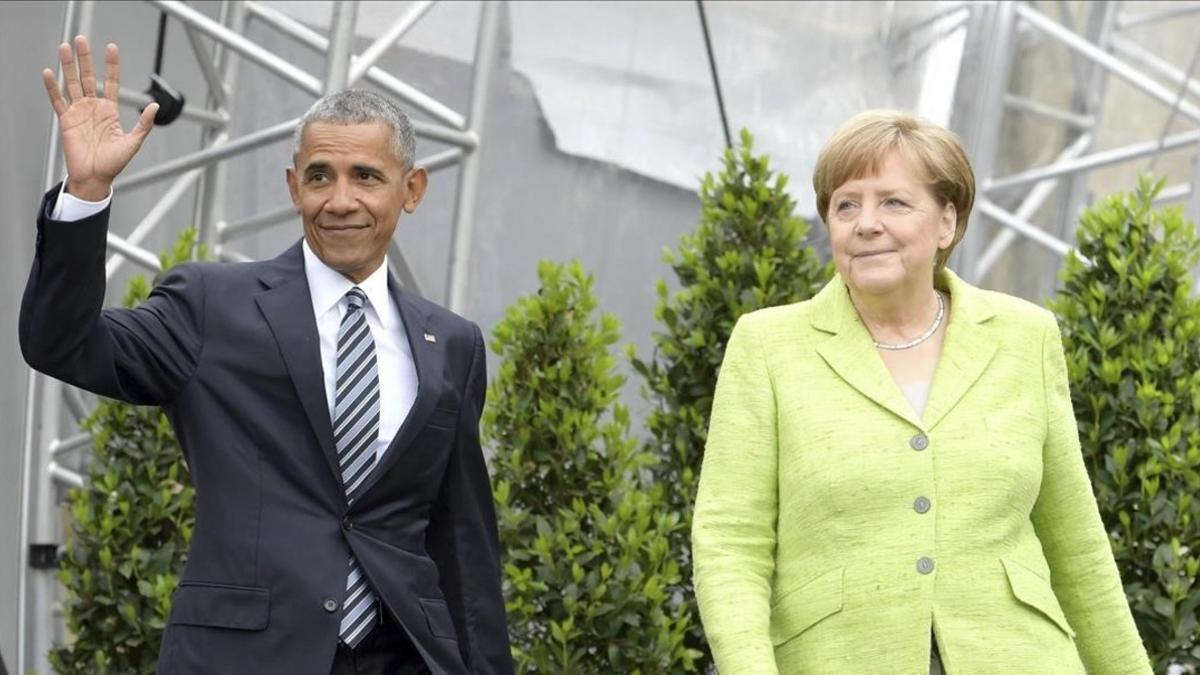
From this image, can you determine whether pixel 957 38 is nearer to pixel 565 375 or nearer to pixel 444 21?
pixel 444 21

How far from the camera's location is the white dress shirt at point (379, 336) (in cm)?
334

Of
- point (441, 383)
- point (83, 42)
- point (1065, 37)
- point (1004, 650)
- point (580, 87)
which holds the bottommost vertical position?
point (1004, 650)

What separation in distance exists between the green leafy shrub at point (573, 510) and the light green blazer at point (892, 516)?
66.2 inches

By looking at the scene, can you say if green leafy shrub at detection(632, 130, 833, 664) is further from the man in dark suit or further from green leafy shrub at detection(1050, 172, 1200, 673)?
the man in dark suit

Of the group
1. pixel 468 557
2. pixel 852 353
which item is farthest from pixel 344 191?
pixel 852 353

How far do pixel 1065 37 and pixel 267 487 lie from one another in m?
6.75

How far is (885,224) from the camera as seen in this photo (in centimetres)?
321

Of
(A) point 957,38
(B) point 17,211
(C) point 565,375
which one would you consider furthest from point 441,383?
(A) point 957,38

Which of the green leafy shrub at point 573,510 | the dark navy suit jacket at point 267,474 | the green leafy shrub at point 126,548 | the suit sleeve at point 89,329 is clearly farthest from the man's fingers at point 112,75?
the green leafy shrub at point 126,548

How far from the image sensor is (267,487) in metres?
3.21

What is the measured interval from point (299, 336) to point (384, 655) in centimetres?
57

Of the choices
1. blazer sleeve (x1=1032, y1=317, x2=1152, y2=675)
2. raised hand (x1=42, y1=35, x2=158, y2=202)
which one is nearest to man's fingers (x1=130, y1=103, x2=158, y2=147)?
raised hand (x1=42, y1=35, x2=158, y2=202)

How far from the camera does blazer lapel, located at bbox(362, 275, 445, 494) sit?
3295 mm

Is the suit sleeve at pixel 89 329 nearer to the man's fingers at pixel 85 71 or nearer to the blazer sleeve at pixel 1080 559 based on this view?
the man's fingers at pixel 85 71
